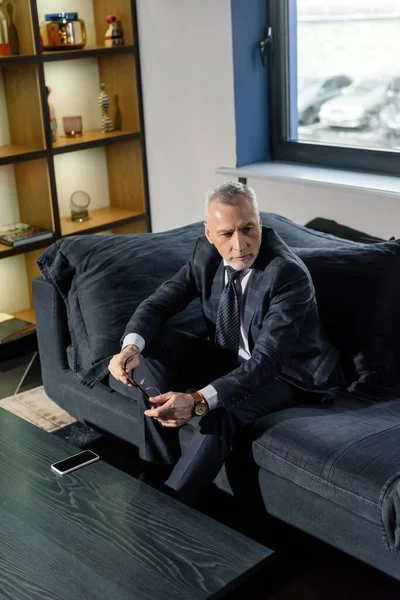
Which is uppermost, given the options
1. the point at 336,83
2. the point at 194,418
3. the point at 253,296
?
the point at 336,83

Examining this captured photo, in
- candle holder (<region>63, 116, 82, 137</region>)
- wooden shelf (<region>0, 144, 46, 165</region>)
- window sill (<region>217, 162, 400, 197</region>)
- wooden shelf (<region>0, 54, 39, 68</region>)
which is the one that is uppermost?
wooden shelf (<region>0, 54, 39, 68</region>)

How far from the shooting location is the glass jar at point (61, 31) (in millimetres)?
3793

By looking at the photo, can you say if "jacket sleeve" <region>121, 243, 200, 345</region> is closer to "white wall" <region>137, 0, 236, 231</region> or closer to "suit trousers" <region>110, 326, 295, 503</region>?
"suit trousers" <region>110, 326, 295, 503</region>

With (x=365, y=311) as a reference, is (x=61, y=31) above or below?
above

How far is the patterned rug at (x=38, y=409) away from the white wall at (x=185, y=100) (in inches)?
49.8

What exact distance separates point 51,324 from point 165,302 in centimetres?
57

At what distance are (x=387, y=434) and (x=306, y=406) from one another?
29 cm

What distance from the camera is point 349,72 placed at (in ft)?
11.4

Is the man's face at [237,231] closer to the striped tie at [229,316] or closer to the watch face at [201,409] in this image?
the striped tie at [229,316]

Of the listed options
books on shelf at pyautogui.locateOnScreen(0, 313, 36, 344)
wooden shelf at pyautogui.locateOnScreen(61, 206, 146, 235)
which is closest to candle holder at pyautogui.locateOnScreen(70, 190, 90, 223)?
wooden shelf at pyautogui.locateOnScreen(61, 206, 146, 235)

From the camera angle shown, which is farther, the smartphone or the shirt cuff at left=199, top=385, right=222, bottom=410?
the shirt cuff at left=199, top=385, right=222, bottom=410

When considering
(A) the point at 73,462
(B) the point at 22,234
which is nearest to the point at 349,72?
(B) the point at 22,234

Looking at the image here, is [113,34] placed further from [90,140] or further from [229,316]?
[229,316]

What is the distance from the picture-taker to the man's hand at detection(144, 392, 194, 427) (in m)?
2.10
